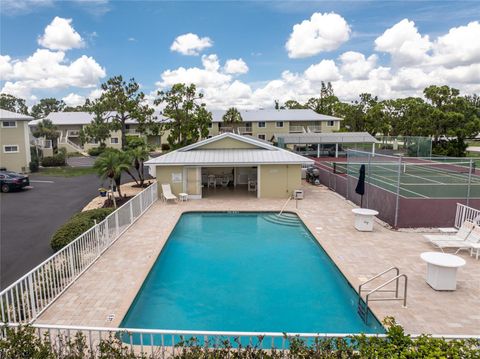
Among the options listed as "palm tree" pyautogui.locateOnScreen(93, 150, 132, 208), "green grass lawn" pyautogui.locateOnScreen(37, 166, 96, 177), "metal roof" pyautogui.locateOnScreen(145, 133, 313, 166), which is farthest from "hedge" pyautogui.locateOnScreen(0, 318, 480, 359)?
"green grass lawn" pyautogui.locateOnScreen(37, 166, 96, 177)

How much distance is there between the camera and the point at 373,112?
6169cm

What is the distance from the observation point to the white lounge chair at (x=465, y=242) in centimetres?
1210

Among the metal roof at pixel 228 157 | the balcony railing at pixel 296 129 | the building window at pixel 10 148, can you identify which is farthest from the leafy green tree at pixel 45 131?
the balcony railing at pixel 296 129

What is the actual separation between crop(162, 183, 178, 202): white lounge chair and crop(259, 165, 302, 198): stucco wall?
569cm

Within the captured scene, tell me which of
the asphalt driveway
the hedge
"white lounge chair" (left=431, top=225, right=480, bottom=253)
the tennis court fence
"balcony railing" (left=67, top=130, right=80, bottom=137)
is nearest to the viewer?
the hedge

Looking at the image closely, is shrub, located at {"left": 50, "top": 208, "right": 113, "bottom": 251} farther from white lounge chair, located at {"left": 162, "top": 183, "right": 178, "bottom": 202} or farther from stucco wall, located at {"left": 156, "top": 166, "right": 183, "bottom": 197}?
stucco wall, located at {"left": 156, "top": 166, "right": 183, "bottom": 197}

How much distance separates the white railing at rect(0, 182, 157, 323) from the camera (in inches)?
309

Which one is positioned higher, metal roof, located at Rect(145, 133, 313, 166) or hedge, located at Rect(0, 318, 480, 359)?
metal roof, located at Rect(145, 133, 313, 166)

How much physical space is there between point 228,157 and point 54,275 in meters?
14.6

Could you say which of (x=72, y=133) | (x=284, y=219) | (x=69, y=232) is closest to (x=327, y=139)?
(x=284, y=219)

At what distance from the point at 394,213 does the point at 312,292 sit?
279 inches

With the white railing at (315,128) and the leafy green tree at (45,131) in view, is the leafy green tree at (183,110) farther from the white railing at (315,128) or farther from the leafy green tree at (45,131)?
the white railing at (315,128)

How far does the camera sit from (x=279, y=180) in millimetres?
22734

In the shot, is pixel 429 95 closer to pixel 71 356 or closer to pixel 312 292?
pixel 312 292
